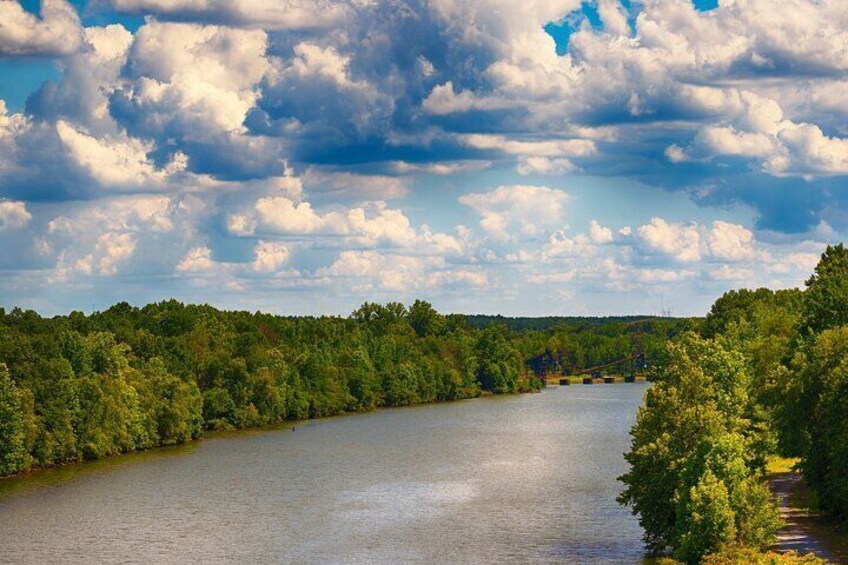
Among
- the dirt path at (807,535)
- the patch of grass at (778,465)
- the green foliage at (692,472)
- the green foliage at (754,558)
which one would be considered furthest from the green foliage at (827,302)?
the green foliage at (754,558)

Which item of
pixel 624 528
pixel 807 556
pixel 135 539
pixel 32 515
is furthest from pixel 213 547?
pixel 807 556

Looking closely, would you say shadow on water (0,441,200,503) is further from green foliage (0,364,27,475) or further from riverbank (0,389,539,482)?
green foliage (0,364,27,475)

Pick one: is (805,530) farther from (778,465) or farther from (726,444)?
(778,465)

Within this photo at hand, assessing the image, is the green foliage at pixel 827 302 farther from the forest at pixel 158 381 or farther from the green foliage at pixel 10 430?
the green foliage at pixel 10 430

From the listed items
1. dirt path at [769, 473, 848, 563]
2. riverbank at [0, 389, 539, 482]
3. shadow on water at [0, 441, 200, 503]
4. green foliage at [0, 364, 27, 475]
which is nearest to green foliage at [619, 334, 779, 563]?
dirt path at [769, 473, 848, 563]

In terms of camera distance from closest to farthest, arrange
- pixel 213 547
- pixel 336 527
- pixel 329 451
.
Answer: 1. pixel 213 547
2. pixel 336 527
3. pixel 329 451

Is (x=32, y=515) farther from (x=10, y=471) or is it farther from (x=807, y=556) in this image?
(x=807, y=556)

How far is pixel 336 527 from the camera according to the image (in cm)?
7012

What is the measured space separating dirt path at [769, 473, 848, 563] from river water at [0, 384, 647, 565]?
25.1 ft

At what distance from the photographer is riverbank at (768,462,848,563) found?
5506 cm

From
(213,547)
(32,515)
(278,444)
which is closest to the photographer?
(213,547)

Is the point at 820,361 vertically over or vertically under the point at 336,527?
over

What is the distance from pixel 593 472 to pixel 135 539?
38509 millimetres

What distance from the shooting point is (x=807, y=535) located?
5881cm
